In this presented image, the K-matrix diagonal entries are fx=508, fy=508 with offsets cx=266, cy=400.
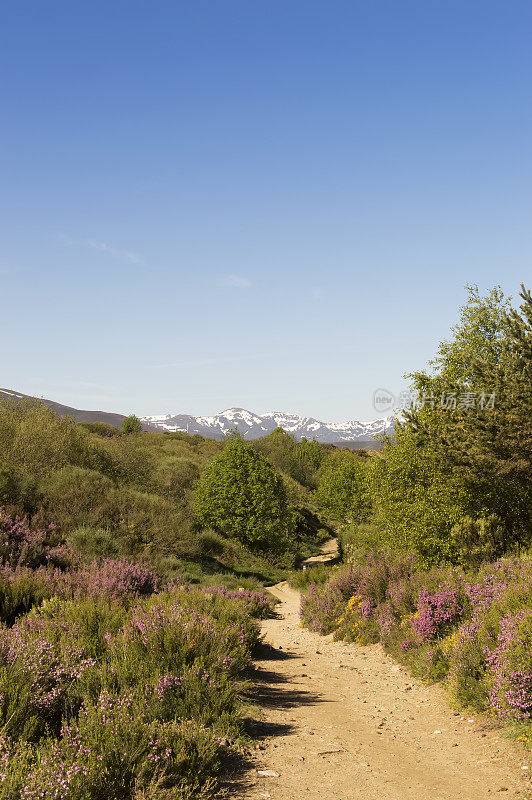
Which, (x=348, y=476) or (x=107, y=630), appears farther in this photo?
(x=348, y=476)

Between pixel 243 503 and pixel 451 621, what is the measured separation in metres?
23.6

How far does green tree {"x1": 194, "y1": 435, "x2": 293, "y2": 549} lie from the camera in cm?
3228

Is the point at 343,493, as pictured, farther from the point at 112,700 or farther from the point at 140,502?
the point at 112,700

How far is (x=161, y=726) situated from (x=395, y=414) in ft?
55.9

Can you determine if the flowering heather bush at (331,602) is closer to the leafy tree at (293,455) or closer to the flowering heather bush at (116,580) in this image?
the flowering heather bush at (116,580)

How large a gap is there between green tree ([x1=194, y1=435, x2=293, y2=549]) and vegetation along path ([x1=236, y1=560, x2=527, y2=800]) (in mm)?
21585

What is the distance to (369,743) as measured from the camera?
6559mm

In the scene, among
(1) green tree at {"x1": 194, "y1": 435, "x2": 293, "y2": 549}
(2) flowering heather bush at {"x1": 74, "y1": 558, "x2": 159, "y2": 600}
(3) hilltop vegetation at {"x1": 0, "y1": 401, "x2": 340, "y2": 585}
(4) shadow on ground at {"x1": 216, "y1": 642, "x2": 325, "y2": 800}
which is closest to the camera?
(4) shadow on ground at {"x1": 216, "y1": 642, "x2": 325, "y2": 800}

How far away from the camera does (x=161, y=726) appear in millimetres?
4977

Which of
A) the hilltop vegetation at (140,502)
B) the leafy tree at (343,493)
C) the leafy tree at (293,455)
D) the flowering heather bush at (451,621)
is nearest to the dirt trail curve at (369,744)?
the flowering heather bush at (451,621)

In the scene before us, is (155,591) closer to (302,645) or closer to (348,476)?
(302,645)

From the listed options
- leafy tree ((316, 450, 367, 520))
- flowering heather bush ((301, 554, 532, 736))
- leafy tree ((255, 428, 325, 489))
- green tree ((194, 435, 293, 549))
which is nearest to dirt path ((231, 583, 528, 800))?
flowering heather bush ((301, 554, 532, 736))

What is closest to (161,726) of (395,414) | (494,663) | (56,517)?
(494,663)

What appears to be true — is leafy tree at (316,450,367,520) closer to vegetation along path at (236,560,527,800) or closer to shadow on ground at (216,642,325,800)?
shadow on ground at (216,642,325,800)
